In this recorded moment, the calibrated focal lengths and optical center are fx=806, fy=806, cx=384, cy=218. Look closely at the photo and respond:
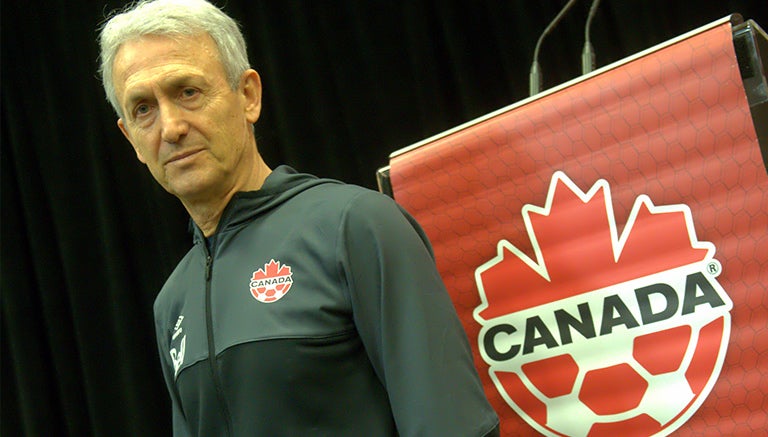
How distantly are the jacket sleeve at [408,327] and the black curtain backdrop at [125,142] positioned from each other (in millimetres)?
1349

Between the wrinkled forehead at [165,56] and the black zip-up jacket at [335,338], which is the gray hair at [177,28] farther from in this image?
the black zip-up jacket at [335,338]

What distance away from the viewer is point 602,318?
1.17 meters

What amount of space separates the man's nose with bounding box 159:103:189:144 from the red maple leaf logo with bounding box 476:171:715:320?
0.52m

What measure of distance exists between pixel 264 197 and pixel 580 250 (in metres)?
0.48

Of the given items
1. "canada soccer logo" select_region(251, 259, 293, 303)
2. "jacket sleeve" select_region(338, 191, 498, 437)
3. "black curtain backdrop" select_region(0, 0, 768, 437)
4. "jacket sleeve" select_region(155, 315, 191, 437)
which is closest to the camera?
"jacket sleeve" select_region(338, 191, 498, 437)

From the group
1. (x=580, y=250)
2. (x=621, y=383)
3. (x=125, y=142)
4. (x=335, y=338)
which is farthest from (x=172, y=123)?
(x=125, y=142)

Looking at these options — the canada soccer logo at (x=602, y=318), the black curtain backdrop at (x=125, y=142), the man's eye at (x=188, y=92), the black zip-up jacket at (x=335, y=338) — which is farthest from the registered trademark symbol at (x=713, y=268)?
the black curtain backdrop at (x=125, y=142)

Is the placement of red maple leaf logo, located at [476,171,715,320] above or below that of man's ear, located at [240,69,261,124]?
below

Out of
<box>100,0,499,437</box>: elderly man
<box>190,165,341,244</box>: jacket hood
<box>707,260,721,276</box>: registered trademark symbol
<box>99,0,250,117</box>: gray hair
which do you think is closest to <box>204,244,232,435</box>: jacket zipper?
<box>100,0,499,437</box>: elderly man

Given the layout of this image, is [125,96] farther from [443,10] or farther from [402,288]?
[443,10]

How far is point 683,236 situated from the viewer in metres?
1.12

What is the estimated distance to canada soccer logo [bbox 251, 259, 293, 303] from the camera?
1.07 m

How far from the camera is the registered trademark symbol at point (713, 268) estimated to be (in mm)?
1093

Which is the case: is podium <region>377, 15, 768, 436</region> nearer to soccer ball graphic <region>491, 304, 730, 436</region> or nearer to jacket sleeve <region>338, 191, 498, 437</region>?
soccer ball graphic <region>491, 304, 730, 436</region>
